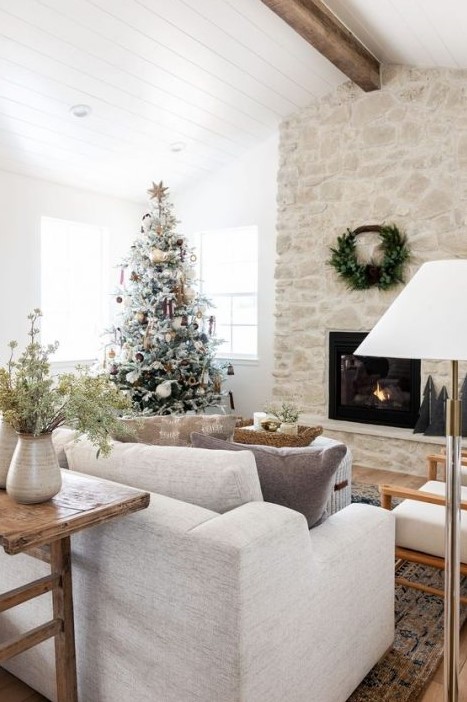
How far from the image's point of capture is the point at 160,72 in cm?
452

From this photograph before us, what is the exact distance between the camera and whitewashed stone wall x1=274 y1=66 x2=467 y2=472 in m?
4.86

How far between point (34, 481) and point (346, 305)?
4230 millimetres

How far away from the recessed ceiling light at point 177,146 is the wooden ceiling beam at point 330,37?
1.72 meters

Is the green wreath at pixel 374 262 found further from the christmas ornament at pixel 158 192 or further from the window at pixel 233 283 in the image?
the christmas ornament at pixel 158 192

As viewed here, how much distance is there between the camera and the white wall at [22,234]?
17.7 feet

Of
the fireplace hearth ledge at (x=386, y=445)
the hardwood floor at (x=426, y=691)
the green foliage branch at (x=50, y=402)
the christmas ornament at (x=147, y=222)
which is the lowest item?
the hardwood floor at (x=426, y=691)

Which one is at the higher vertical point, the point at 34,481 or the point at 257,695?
the point at 34,481

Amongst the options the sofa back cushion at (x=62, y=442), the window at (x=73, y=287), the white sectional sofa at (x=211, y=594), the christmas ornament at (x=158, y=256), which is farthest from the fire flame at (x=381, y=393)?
the sofa back cushion at (x=62, y=442)

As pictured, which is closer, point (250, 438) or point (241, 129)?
point (250, 438)

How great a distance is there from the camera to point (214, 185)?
21.4ft

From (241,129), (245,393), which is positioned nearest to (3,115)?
→ (241,129)

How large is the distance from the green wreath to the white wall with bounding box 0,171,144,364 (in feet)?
9.21

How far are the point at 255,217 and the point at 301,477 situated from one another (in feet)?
15.3

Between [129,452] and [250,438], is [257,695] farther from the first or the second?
[250,438]
